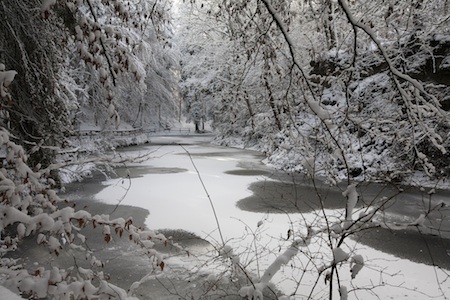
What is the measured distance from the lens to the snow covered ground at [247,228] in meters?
4.29

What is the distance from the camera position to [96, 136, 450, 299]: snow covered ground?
429cm

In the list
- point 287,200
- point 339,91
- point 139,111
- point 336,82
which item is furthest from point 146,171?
point 336,82

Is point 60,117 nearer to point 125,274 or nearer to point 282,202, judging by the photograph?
point 125,274

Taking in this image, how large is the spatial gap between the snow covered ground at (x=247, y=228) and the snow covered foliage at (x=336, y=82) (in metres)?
0.94

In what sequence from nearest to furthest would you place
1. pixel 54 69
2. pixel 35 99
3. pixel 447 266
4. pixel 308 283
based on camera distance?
pixel 35 99 < pixel 54 69 < pixel 308 283 < pixel 447 266

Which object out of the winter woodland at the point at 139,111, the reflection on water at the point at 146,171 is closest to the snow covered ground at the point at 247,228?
the reflection on water at the point at 146,171

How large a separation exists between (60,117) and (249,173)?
10064mm

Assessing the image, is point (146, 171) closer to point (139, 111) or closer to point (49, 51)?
point (49, 51)

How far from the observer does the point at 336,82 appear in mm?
3148

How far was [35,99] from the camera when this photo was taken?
3.62m

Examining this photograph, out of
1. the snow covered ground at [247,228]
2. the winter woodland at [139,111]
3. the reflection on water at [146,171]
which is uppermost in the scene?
the winter woodland at [139,111]

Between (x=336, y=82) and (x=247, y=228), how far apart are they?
432 centimetres

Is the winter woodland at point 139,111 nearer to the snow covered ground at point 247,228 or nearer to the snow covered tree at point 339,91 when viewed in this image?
the snow covered tree at point 339,91

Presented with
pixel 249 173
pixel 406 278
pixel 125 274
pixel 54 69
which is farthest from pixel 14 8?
pixel 249 173
